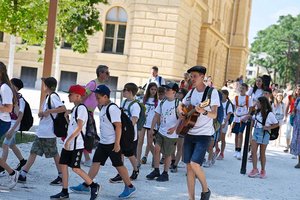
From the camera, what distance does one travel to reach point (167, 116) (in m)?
9.95

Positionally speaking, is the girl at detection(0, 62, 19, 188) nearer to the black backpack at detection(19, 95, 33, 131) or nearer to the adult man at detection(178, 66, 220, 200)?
the black backpack at detection(19, 95, 33, 131)

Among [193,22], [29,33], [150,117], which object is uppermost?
[193,22]

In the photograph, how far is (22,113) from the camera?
8.76 meters

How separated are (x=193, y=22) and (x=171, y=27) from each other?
5.50m

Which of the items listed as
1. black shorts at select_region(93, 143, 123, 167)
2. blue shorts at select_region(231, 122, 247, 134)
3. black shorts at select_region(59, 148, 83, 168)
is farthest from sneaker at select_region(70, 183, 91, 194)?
blue shorts at select_region(231, 122, 247, 134)

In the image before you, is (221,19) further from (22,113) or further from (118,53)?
(22,113)

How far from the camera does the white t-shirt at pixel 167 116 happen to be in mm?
9938

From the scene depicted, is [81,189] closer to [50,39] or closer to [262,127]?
[262,127]

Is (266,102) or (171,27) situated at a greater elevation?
(171,27)

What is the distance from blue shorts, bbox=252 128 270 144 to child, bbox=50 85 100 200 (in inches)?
182

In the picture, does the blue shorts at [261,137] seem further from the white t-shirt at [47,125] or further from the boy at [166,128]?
the white t-shirt at [47,125]

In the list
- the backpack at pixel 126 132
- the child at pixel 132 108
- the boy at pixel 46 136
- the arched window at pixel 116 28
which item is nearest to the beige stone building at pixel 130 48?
the arched window at pixel 116 28

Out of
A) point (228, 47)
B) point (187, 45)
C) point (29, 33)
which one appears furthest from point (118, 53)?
point (228, 47)

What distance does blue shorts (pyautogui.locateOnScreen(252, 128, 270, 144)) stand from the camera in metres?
11.4
